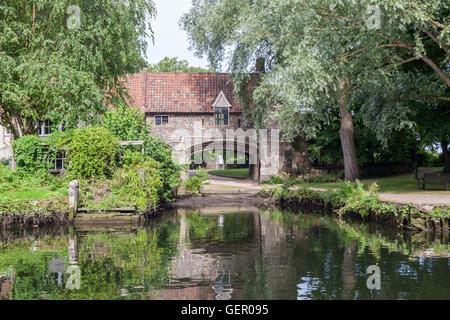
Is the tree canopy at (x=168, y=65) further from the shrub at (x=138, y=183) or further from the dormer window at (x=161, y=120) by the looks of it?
the shrub at (x=138, y=183)

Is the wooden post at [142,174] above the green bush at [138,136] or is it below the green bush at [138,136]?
below

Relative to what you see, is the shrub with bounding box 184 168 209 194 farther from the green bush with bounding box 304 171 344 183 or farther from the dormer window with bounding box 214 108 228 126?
the dormer window with bounding box 214 108 228 126

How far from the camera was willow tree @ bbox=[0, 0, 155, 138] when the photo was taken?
73.6 feet

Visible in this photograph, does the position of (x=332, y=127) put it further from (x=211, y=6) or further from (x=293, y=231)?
(x=293, y=231)

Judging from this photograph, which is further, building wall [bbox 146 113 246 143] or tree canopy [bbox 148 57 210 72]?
tree canopy [bbox 148 57 210 72]

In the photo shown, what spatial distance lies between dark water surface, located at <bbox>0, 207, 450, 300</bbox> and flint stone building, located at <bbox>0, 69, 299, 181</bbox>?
17460mm

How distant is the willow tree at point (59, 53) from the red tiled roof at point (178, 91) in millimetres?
10927

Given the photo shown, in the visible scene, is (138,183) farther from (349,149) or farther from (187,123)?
(187,123)

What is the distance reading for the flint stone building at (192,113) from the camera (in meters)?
35.9

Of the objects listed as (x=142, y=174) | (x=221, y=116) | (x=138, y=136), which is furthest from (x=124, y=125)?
(x=221, y=116)

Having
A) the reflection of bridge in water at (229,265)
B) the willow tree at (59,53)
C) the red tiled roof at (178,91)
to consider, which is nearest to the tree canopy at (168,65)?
the red tiled roof at (178,91)

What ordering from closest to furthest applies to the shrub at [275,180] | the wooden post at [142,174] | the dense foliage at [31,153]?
the wooden post at [142,174] → the dense foliage at [31,153] → the shrub at [275,180]

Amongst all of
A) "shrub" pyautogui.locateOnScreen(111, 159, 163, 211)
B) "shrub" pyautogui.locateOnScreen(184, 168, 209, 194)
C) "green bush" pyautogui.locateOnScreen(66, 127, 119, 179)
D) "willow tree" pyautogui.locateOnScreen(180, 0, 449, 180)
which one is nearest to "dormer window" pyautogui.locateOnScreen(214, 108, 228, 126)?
"shrub" pyautogui.locateOnScreen(184, 168, 209, 194)
